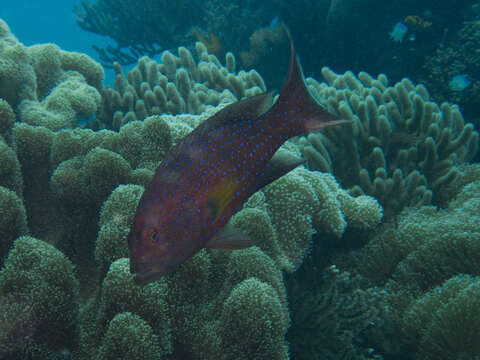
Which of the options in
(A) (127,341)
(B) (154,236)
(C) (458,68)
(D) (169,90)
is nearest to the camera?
(B) (154,236)

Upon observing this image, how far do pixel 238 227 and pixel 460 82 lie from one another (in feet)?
24.8

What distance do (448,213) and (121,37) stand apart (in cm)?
1234

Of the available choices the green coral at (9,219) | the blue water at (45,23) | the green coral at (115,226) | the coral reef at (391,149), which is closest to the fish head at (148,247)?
the green coral at (115,226)

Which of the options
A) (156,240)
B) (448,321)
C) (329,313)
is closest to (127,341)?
(156,240)

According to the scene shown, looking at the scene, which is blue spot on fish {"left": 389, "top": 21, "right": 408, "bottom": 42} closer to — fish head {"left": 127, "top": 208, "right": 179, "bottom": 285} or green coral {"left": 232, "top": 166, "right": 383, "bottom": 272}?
A: green coral {"left": 232, "top": 166, "right": 383, "bottom": 272}

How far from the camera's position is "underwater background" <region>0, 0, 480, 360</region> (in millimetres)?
1885

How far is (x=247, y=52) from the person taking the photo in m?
9.53

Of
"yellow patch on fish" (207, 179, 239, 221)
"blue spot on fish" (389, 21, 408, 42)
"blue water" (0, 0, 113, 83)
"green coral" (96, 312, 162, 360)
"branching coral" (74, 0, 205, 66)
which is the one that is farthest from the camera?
"blue water" (0, 0, 113, 83)

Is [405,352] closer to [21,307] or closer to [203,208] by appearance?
[203,208]

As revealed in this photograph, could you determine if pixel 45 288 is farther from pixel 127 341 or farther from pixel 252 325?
pixel 252 325

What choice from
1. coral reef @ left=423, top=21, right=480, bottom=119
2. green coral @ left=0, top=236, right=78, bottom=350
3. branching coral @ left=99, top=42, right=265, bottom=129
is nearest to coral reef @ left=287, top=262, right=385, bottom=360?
green coral @ left=0, top=236, right=78, bottom=350

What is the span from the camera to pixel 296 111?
1.82 meters

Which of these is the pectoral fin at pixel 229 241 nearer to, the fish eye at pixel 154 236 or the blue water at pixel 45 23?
the fish eye at pixel 154 236

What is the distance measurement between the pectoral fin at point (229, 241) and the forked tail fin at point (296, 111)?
23.1 inches
